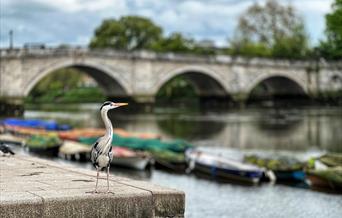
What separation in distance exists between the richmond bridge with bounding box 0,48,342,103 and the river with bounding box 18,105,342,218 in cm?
456

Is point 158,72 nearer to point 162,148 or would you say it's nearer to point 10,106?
point 10,106

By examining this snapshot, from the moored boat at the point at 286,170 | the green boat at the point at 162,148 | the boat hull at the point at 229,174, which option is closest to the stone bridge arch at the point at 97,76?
the green boat at the point at 162,148

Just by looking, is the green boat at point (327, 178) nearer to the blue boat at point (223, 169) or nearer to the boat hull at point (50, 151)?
the blue boat at point (223, 169)

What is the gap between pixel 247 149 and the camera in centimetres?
2983

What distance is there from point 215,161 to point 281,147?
10.1 m

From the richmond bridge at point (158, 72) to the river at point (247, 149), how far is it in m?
4.56

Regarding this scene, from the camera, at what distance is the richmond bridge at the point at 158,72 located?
158ft

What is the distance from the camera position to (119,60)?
54750 millimetres

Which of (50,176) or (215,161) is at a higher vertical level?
(50,176)

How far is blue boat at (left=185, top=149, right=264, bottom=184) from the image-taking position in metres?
19.7

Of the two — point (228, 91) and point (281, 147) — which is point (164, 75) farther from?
point (281, 147)

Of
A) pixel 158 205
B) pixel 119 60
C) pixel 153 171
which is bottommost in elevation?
pixel 153 171

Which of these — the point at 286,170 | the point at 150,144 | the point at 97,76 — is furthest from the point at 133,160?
the point at 97,76

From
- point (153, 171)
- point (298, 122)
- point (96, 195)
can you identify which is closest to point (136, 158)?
point (153, 171)
